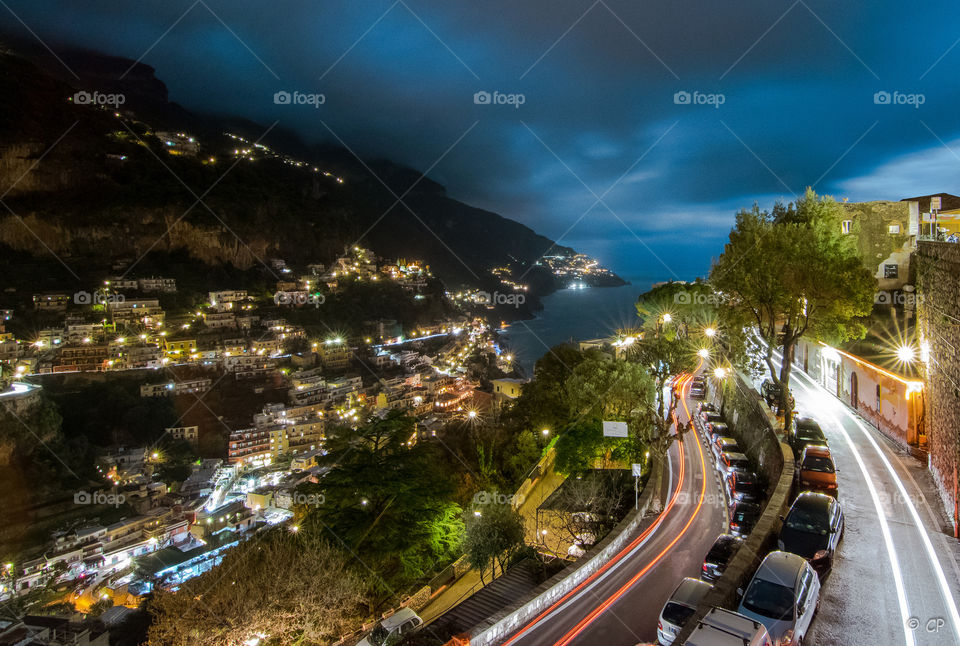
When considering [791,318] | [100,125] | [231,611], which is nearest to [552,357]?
[791,318]

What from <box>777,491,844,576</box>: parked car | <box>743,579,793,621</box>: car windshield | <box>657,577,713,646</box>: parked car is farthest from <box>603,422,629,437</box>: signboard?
<box>743,579,793,621</box>: car windshield

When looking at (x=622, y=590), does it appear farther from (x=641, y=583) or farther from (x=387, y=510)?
(x=387, y=510)

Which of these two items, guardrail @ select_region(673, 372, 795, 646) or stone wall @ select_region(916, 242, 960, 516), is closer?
guardrail @ select_region(673, 372, 795, 646)

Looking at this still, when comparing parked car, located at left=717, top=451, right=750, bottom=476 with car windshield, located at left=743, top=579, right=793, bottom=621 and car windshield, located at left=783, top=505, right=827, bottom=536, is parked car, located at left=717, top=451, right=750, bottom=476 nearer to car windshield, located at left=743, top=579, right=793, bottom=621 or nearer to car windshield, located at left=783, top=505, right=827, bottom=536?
car windshield, located at left=783, top=505, right=827, bottom=536

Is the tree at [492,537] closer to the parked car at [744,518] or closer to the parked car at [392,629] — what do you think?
Answer: the parked car at [392,629]

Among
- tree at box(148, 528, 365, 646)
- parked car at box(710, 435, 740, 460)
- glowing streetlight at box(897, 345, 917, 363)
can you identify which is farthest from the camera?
parked car at box(710, 435, 740, 460)

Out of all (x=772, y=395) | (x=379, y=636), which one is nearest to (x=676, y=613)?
(x=379, y=636)

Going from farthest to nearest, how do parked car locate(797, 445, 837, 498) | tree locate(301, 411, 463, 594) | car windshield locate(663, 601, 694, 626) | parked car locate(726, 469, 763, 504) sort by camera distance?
tree locate(301, 411, 463, 594) < parked car locate(726, 469, 763, 504) < parked car locate(797, 445, 837, 498) < car windshield locate(663, 601, 694, 626)

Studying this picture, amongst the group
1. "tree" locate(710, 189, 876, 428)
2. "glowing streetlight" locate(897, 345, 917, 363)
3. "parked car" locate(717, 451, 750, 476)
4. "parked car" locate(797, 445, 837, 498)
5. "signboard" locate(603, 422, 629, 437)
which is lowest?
"parked car" locate(717, 451, 750, 476)
